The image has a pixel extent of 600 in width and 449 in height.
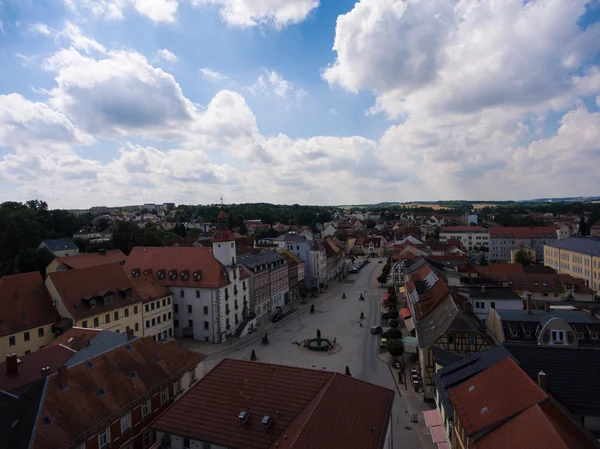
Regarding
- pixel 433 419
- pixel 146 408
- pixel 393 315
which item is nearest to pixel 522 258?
pixel 393 315

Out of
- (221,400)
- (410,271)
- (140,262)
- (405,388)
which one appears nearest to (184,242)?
(140,262)

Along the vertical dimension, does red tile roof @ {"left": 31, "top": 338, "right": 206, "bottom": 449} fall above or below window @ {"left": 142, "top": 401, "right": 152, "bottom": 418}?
above

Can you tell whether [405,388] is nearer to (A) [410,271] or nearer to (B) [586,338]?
(B) [586,338]

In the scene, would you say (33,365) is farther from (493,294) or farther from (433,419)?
(493,294)

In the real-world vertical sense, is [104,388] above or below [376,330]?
above

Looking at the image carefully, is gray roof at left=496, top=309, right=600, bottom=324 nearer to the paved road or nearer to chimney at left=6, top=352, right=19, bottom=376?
the paved road

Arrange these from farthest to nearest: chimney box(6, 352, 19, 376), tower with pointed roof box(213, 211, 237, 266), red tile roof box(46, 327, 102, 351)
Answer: tower with pointed roof box(213, 211, 237, 266)
red tile roof box(46, 327, 102, 351)
chimney box(6, 352, 19, 376)

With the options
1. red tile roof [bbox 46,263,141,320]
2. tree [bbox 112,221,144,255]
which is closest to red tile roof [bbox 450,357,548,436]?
red tile roof [bbox 46,263,141,320]
